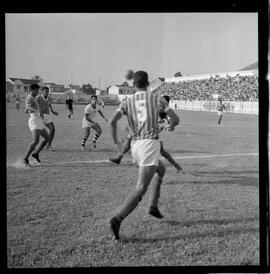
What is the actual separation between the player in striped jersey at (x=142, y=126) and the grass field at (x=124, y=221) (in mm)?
214

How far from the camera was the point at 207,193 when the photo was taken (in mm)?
4898

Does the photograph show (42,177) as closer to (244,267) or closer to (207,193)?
(207,193)

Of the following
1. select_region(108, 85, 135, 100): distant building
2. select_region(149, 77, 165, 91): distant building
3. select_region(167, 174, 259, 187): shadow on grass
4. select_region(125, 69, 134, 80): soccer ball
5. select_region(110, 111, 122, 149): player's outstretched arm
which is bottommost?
select_region(167, 174, 259, 187): shadow on grass

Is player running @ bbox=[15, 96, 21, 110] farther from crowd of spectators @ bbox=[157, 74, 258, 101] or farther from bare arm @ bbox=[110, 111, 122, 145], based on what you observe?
crowd of spectators @ bbox=[157, 74, 258, 101]

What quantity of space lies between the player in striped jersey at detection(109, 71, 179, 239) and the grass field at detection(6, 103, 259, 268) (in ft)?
0.70

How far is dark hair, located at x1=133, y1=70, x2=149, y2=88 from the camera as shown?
3564 millimetres

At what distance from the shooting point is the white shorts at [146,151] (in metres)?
3.56

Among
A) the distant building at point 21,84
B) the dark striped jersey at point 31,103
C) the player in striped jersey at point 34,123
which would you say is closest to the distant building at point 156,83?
the distant building at point 21,84

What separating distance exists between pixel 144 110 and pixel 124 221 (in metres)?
1.23

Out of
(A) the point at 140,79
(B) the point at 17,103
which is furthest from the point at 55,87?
(A) the point at 140,79

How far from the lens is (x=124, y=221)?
3.88 m

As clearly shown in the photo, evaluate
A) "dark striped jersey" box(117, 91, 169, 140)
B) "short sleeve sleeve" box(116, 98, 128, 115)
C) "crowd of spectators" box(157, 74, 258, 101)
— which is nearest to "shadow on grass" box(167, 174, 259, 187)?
"crowd of spectators" box(157, 74, 258, 101)

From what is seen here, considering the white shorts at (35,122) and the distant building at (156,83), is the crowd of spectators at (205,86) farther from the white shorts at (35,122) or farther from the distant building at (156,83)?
the white shorts at (35,122)
